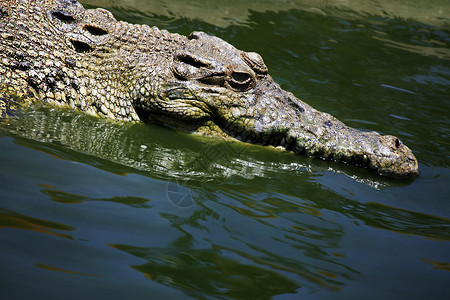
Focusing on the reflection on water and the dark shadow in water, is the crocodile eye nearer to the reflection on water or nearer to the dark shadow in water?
the dark shadow in water

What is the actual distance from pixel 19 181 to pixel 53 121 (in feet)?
4.96

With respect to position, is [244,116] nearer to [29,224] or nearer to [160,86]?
[160,86]

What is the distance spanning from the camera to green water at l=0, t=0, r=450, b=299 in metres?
2.34

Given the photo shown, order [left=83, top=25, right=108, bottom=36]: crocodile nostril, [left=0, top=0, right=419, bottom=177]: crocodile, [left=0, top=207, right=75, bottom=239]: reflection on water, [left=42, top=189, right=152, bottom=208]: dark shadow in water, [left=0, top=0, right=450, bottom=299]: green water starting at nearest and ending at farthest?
[left=0, top=0, right=450, bottom=299]: green water, [left=0, top=207, right=75, bottom=239]: reflection on water, [left=42, top=189, right=152, bottom=208]: dark shadow in water, [left=0, top=0, right=419, bottom=177]: crocodile, [left=83, top=25, right=108, bottom=36]: crocodile nostril

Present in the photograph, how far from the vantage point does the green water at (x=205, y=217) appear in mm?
2342

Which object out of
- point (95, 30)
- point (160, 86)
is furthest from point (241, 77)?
point (95, 30)

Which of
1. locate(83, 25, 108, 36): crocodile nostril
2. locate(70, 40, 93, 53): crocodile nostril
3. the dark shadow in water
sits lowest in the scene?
the dark shadow in water

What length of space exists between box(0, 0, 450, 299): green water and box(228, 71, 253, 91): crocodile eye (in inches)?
24.9

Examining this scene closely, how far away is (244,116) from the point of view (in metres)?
4.66

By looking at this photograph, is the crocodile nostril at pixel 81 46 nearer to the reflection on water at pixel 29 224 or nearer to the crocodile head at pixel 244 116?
the crocodile head at pixel 244 116

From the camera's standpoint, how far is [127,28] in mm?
4973

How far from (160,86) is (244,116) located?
91 centimetres

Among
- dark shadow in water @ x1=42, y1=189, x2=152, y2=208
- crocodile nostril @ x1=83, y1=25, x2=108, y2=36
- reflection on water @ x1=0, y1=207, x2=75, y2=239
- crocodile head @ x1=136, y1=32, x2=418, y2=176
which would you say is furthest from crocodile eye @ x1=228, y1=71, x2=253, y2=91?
reflection on water @ x1=0, y1=207, x2=75, y2=239

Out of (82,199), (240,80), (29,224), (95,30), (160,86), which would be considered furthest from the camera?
(95,30)
